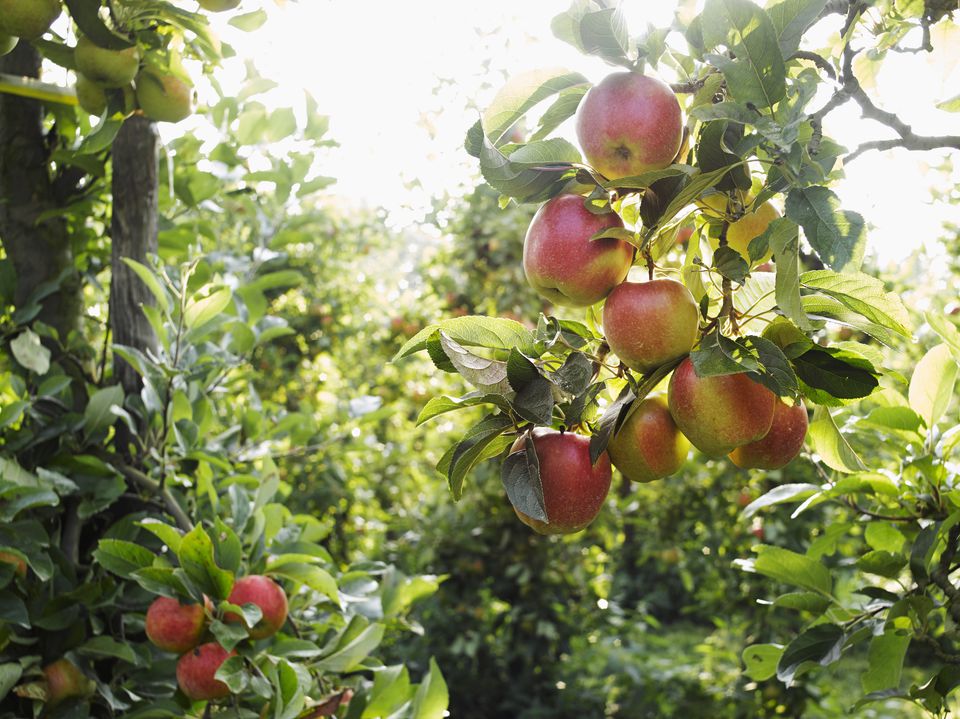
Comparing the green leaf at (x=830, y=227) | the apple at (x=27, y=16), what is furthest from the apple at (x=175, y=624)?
the green leaf at (x=830, y=227)

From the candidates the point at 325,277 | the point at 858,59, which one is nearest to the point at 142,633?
the point at 858,59

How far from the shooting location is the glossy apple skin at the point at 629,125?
0.65 meters

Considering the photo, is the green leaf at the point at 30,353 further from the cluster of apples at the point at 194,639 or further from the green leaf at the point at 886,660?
the green leaf at the point at 886,660

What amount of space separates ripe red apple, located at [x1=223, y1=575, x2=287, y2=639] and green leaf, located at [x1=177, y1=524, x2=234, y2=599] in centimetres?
2

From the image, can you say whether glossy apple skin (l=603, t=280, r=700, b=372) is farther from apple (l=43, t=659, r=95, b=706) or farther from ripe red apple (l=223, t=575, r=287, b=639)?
apple (l=43, t=659, r=95, b=706)

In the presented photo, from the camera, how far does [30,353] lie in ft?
4.20

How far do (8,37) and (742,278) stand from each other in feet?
3.55

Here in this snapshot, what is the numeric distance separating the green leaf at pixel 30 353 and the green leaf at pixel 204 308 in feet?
0.74

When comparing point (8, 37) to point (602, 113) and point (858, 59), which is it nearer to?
point (602, 113)

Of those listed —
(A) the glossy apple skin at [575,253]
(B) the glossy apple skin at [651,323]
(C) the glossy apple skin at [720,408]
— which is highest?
(A) the glossy apple skin at [575,253]

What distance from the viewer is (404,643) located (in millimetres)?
3248

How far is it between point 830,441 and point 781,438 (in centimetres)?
10

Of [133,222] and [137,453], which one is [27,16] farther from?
[137,453]

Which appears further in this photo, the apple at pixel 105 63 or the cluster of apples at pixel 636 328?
the apple at pixel 105 63
